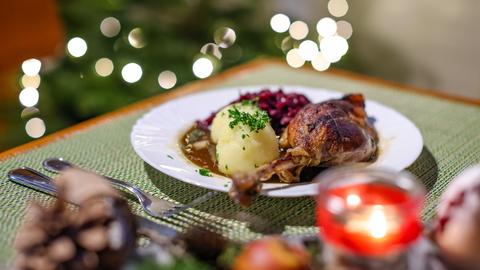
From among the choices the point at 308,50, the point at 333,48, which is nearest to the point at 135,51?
the point at 308,50

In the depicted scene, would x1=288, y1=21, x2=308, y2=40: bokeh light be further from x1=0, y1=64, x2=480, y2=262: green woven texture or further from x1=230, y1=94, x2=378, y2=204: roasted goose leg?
x1=230, y1=94, x2=378, y2=204: roasted goose leg

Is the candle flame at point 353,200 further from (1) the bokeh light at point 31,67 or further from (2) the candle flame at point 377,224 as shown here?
(1) the bokeh light at point 31,67

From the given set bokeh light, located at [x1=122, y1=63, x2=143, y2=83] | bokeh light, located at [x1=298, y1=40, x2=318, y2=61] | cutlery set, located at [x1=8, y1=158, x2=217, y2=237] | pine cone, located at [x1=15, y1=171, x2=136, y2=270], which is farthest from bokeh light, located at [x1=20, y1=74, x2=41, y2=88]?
pine cone, located at [x1=15, y1=171, x2=136, y2=270]

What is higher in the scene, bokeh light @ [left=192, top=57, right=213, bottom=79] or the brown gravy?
the brown gravy

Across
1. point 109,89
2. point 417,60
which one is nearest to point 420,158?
point 109,89

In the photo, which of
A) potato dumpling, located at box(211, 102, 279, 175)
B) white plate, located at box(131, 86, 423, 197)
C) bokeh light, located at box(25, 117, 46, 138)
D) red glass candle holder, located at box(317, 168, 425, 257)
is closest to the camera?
red glass candle holder, located at box(317, 168, 425, 257)

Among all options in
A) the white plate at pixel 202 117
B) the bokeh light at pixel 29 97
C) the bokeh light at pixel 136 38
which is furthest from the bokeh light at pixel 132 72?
the white plate at pixel 202 117
